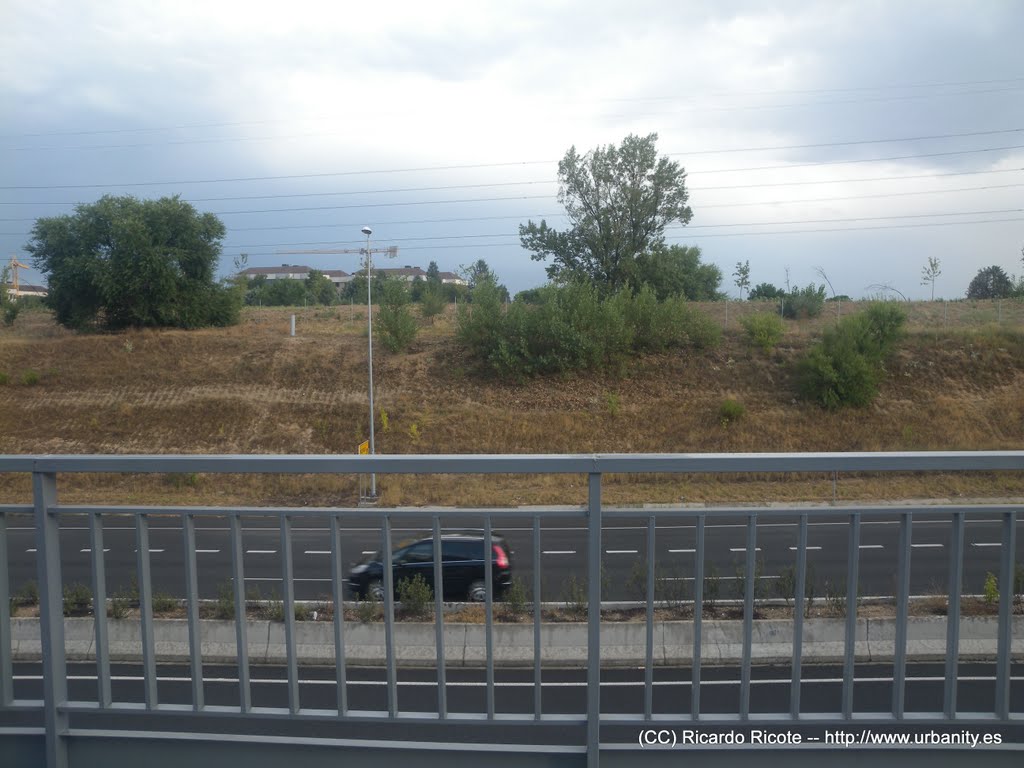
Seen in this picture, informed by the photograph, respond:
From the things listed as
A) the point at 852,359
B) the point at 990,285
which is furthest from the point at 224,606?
the point at 990,285

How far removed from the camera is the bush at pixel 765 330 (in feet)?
120

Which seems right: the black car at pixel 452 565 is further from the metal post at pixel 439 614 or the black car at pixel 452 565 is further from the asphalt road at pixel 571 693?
the asphalt road at pixel 571 693

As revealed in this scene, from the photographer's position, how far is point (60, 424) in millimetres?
32719

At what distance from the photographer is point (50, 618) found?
2.80m

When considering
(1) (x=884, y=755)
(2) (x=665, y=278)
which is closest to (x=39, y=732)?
(1) (x=884, y=755)

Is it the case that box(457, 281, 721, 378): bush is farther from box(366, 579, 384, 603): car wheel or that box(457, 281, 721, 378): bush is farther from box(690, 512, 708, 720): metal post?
box(690, 512, 708, 720): metal post

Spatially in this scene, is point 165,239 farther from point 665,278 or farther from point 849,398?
point 849,398

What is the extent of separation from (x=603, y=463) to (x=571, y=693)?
4.17 meters

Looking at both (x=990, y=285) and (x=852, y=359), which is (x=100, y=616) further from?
(x=990, y=285)

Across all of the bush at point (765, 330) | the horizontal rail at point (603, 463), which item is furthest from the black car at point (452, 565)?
the bush at point (765, 330)

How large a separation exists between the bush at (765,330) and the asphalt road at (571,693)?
31.3m

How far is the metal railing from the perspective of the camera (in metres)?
2.62

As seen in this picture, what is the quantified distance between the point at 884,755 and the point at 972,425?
33138mm

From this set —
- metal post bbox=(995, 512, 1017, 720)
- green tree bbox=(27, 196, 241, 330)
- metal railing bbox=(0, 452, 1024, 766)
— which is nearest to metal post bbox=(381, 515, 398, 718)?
metal railing bbox=(0, 452, 1024, 766)
